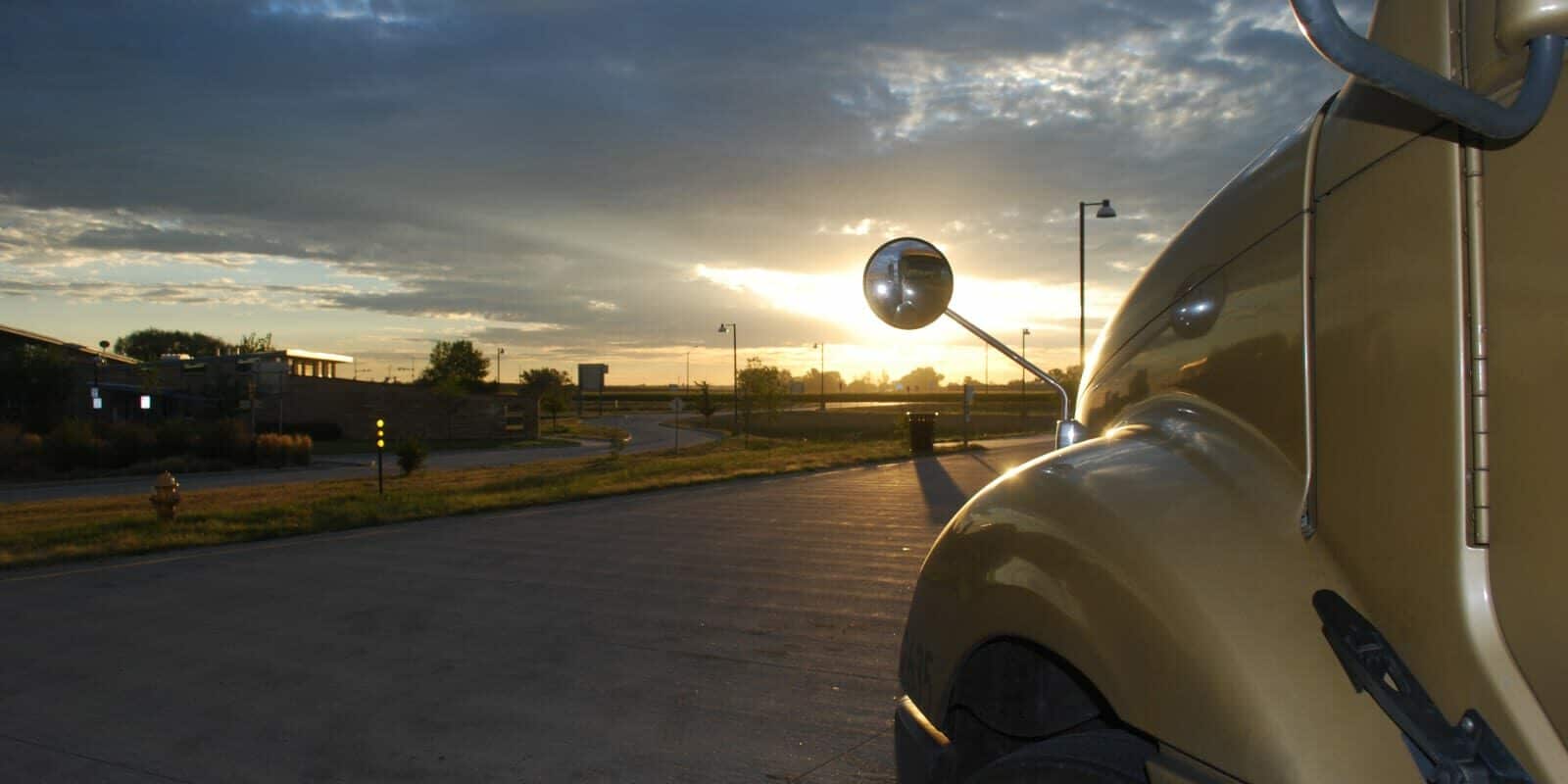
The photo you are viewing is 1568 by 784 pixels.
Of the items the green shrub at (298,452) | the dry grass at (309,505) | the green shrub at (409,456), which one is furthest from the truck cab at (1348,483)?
the green shrub at (298,452)

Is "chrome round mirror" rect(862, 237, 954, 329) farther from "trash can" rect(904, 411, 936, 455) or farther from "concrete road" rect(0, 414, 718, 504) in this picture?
"concrete road" rect(0, 414, 718, 504)

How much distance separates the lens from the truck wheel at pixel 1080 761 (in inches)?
66.8

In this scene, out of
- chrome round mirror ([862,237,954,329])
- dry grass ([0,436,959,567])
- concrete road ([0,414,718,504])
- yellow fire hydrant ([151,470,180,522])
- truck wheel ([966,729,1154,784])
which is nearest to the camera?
truck wheel ([966,729,1154,784])

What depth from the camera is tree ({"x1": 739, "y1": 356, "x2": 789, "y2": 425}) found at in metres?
51.1

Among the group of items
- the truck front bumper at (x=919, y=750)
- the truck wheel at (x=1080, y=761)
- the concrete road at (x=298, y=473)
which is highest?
the truck wheel at (x=1080, y=761)

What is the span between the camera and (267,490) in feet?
80.2

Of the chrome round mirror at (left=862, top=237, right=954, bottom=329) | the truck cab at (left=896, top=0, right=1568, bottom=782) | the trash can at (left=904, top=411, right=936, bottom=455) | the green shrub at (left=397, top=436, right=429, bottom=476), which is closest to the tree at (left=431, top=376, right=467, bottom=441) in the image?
the green shrub at (left=397, top=436, right=429, bottom=476)

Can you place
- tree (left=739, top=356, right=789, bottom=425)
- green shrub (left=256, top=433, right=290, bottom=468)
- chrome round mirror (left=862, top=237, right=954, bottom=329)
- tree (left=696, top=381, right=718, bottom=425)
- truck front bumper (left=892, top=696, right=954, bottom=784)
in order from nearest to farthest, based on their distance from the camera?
1. truck front bumper (left=892, top=696, right=954, bottom=784)
2. chrome round mirror (left=862, top=237, right=954, bottom=329)
3. green shrub (left=256, top=433, right=290, bottom=468)
4. tree (left=739, top=356, right=789, bottom=425)
5. tree (left=696, top=381, right=718, bottom=425)

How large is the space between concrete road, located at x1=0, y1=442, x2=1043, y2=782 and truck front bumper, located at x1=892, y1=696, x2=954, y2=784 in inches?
82.2

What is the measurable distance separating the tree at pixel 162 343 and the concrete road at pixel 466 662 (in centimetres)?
10994

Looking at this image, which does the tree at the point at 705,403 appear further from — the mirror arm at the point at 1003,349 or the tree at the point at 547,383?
the mirror arm at the point at 1003,349

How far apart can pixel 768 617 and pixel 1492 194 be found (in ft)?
21.7

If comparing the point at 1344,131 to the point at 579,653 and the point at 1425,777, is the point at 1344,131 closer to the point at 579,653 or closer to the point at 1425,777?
the point at 1425,777

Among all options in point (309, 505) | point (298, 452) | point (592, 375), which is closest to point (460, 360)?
point (592, 375)
